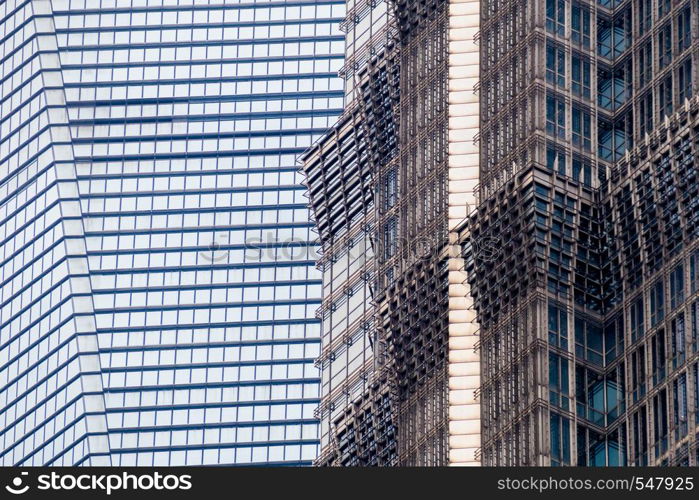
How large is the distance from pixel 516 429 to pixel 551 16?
2340 centimetres

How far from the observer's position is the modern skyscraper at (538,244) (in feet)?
451

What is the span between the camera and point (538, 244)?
142875 mm

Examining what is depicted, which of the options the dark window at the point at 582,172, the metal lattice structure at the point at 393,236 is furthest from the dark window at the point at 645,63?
the metal lattice structure at the point at 393,236

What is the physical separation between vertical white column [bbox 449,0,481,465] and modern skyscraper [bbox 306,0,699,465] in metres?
0.08

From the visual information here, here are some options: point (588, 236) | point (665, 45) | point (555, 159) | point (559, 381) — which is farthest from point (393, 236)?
point (665, 45)

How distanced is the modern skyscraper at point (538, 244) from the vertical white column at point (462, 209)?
0.08m

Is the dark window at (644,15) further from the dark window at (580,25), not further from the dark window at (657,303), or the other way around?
the dark window at (657,303)

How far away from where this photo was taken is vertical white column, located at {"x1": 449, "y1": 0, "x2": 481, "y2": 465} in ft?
482

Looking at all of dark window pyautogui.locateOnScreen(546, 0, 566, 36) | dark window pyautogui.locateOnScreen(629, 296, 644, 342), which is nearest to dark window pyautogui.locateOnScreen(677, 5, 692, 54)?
dark window pyautogui.locateOnScreen(546, 0, 566, 36)

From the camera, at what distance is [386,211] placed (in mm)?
164250

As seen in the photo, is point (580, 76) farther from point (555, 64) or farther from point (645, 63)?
point (645, 63)
